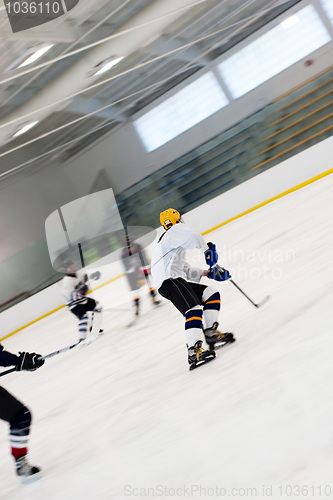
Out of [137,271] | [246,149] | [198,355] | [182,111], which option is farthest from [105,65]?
[198,355]

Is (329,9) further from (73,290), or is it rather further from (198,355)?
(198,355)

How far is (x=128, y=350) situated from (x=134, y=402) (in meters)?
1.52

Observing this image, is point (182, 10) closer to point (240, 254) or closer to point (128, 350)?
point (240, 254)

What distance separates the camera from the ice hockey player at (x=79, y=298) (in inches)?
238

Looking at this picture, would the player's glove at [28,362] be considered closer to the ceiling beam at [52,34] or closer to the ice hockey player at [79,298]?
the ice hockey player at [79,298]

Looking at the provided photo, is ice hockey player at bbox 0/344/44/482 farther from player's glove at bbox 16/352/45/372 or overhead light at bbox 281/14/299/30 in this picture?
overhead light at bbox 281/14/299/30

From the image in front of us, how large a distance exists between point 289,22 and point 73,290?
8.08 m

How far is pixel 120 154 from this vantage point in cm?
1355

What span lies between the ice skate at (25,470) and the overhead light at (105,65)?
7457mm

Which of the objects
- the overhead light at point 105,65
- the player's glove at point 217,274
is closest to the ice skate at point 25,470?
the player's glove at point 217,274

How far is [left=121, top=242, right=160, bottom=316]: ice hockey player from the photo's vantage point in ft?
21.1

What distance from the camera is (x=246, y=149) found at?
11625 mm

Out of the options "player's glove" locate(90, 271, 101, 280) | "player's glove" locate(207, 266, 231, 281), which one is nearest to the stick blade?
"player's glove" locate(207, 266, 231, 281)

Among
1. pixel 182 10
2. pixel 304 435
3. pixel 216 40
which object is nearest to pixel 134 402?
pixel 304 435
